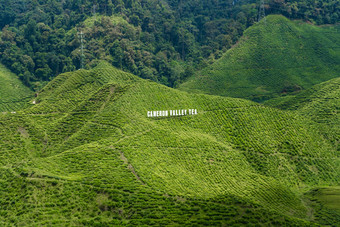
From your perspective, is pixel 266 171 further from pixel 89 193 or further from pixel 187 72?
pixel 187 72

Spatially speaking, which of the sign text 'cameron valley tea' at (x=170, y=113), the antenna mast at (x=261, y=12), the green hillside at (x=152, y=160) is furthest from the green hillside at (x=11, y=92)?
the antenna mast at (x=261, y=12)

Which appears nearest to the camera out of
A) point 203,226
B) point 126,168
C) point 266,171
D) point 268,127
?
point 203,226

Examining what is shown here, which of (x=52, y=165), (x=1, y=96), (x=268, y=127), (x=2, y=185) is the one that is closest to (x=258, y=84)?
(x=268, y=127)

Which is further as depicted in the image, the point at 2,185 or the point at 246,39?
the point at 246,39

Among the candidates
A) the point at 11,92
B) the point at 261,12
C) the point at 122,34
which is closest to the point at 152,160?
the point at 11,92

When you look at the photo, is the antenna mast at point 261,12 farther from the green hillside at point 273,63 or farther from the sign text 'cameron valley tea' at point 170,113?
the sign text 'cameron valley tea' at point 170,113

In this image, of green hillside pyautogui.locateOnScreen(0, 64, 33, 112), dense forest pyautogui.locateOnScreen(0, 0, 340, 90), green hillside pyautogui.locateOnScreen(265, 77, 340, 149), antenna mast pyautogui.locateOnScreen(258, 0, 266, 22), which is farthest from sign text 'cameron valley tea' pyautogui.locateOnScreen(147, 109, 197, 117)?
antenna mast pyautogui.locateOnScreen(258, 0, 266, 22)
